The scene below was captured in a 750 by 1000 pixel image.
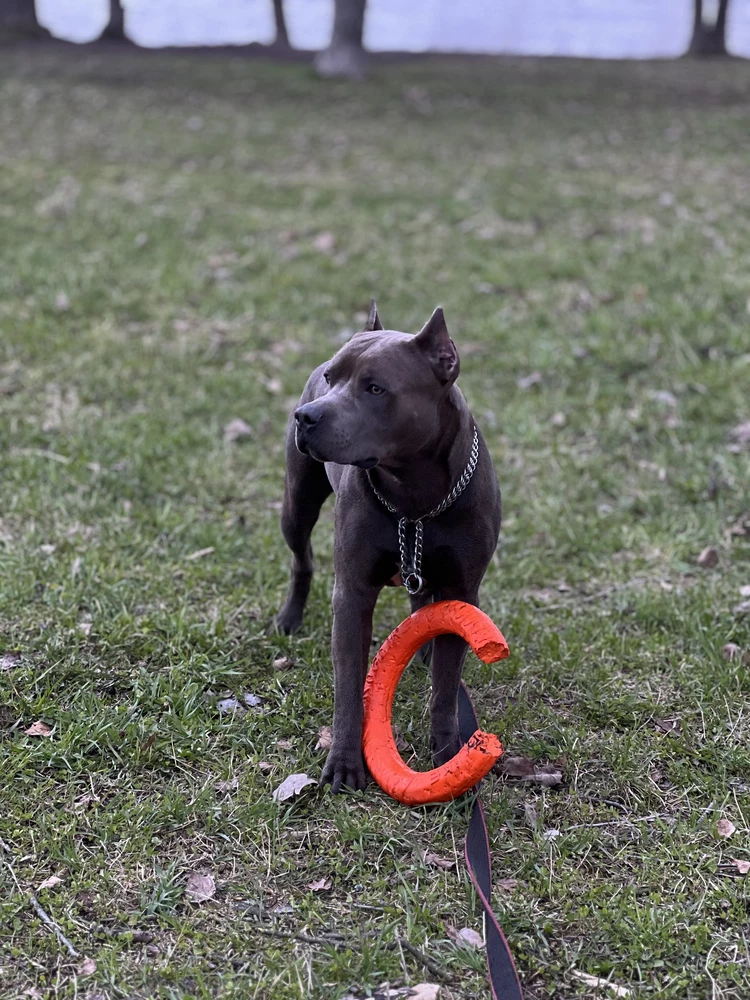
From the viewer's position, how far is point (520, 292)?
27.1 feet

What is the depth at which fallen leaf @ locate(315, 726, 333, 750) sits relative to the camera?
362cm

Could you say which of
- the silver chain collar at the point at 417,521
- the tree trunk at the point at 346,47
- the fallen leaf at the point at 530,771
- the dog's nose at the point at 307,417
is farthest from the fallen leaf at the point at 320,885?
the tree trunk at the point at 346,47

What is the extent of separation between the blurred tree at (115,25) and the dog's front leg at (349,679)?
22378 mm

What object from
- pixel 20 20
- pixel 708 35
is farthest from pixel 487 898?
pixel 708 35

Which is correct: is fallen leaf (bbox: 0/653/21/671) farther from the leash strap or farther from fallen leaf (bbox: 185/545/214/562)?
the leash strap

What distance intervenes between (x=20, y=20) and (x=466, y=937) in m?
22.8

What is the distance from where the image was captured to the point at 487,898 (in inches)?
117

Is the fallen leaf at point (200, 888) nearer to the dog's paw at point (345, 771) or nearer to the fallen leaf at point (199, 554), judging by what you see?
the dog's paw at point (345, 771)

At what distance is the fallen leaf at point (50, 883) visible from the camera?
117 inches

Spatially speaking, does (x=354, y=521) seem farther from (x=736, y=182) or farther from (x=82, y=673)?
(x=736, y=182)

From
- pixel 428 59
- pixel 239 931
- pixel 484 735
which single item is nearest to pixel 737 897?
pixel 484 735

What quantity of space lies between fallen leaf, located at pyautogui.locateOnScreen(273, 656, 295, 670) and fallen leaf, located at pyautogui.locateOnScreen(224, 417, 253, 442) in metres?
2.20

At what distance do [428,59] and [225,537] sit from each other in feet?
66.5

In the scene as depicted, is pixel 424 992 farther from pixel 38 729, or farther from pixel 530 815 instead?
pixel 38 729
